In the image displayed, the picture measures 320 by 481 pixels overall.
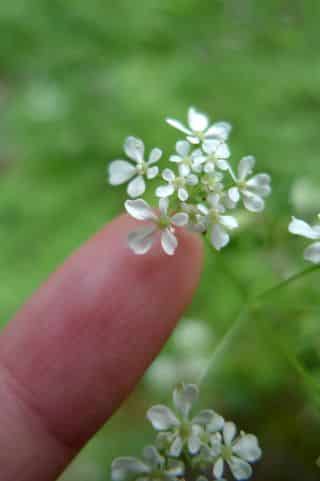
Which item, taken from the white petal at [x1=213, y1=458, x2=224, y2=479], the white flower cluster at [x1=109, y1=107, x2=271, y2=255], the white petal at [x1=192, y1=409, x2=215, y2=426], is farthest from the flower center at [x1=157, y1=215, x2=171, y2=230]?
the white petal at [x1=213, y1=458, x2=224, y2=479]

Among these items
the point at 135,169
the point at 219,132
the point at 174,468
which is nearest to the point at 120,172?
the point at 135,169

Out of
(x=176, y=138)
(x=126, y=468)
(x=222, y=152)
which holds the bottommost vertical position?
(x=126, y=468)

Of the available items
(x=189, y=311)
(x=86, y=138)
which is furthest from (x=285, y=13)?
(x=189, y=311)

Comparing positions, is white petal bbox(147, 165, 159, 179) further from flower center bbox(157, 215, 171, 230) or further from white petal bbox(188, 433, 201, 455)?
white petal bbox(188, 433, 201, 455)

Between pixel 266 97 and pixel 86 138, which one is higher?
pixel 266 97

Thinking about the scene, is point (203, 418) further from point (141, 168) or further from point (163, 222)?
point (141, 168)

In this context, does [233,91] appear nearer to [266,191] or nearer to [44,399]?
[266,191]
